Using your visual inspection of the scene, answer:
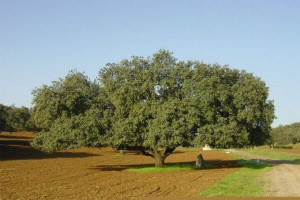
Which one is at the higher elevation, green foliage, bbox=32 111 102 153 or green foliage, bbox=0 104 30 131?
green foliage, bbox=0 104 30 131

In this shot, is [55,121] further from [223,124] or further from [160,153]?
[223,124]

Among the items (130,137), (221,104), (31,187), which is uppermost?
(221,104)

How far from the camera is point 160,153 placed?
128 ft

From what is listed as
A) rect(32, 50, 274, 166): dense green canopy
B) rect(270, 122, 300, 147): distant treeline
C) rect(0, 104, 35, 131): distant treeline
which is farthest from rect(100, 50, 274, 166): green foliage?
rect(270, 122, 300, 147): distant treeline

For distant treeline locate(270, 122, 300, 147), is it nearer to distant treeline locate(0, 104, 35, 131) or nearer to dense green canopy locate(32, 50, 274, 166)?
distant treeline locate(0, 104, 35, 131)

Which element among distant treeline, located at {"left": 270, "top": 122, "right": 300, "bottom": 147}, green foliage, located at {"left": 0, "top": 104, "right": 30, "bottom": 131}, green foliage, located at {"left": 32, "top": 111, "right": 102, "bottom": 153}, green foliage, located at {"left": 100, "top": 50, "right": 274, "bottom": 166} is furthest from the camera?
distant treeline, located at {"left": 270, "top": 122, "right": 300, "bottom": 147}

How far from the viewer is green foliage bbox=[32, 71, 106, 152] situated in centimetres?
3391

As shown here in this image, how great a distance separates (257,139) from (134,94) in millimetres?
15613

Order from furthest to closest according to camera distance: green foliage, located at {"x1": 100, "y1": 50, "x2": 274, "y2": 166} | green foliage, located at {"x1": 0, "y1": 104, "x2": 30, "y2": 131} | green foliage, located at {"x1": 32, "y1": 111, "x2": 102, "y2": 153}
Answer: green foliage, located at {"x1": 0, "y1": 104, "x2": 30, "y2": 131} < green foliage, located at {"x1": 32, "y1": 111, "x2": 102, "y2": 153} < green foliage, located at {"x1": 100, "y1": 50, "x2": 274, "y2": 166}

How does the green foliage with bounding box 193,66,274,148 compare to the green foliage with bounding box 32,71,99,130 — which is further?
the green foliage with bounding box 32,71,99,130

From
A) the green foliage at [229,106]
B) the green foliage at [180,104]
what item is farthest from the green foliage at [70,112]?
the green foliage at [229,106]

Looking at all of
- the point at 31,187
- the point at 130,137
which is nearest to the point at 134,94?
the point at 130,137

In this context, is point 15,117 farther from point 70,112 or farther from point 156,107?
point 156,107

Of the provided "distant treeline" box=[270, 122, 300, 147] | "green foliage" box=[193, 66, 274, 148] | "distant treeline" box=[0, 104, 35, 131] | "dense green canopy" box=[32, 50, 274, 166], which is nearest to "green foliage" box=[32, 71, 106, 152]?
"dense green canopy" box=[32, 50, 274, 166]
